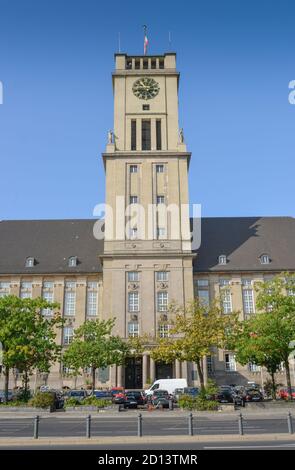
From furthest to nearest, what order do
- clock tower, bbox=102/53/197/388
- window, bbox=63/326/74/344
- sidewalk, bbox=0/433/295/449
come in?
1. window, bbox=63/326/74/344
2. clock tower, bbox=102/53/197/388
3. sidewalk, bbox=0/433/295/449

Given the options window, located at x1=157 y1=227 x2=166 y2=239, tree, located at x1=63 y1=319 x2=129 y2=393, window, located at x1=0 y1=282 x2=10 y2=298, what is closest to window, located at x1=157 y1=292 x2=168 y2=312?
window, located at x1=157 y1=227 x2=166 y2=239

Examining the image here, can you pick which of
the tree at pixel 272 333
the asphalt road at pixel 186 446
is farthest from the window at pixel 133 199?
the asphalt road at pixel 186 446

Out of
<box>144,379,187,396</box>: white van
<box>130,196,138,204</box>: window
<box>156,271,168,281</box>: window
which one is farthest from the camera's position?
<box>130,196,138,204</box>: window

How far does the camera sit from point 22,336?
3525cm

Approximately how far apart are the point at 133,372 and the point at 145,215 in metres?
18.4

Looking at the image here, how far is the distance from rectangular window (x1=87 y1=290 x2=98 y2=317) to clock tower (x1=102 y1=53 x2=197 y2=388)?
475 cm

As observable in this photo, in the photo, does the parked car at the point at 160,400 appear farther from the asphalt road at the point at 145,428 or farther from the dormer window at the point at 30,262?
the dormer window at the point at 30,262

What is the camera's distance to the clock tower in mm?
51750

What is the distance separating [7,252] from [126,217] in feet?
60.3

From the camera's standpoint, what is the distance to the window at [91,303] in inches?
2244

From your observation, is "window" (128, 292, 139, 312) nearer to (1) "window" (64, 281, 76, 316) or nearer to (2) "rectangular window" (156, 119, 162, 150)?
(1) "window" (64, 281, 76, 316)

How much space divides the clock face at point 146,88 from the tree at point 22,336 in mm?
34535
